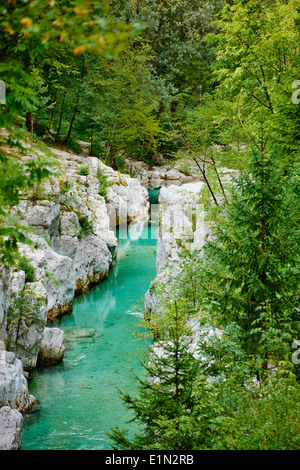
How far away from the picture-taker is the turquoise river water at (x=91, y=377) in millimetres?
8578

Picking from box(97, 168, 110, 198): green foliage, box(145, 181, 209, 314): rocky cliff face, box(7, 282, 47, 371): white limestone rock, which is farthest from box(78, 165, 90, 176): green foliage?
box(7, 282, 47, 371): white limestone rock

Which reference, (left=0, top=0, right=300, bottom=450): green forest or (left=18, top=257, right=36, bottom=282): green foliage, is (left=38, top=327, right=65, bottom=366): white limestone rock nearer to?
(left=18, top=257, right=36, bottom=282): green foliage

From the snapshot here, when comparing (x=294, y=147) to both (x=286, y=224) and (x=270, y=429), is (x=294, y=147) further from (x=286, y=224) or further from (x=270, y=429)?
(x=270, y=429)

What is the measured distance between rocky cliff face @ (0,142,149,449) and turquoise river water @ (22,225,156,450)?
1.91 feet

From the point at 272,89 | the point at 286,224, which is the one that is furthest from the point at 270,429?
the point at 272,89

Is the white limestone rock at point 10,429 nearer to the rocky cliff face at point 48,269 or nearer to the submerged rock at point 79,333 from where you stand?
the rocky cliff face at point 48,269

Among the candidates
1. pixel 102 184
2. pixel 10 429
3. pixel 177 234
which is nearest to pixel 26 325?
pixel 10 429

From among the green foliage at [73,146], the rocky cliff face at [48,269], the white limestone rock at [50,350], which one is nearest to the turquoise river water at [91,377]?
the white limestone rock at [50,350]

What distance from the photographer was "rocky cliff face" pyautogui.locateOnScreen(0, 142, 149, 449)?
28.3ft

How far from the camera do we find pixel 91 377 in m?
11.1

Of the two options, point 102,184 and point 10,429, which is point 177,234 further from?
point 10,429

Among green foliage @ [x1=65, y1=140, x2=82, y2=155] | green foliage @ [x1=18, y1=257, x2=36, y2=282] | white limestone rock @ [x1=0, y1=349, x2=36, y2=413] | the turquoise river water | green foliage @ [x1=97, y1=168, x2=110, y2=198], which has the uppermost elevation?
green foliage @ [x1=65, y1=140, x2=82, y2=155]

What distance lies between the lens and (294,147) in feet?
28.8

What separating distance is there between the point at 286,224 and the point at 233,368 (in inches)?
89.8
